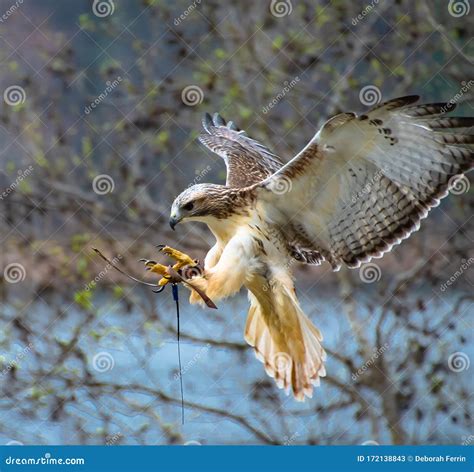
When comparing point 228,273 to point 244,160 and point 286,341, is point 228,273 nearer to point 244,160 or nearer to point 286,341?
point 286,341

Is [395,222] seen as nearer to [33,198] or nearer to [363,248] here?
[363,248]

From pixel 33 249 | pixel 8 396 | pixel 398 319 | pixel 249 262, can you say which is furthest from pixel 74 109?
pixel 249 262

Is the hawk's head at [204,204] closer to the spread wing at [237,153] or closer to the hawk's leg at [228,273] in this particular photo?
the hawk's leg at [228,273]

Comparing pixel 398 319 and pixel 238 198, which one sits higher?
pixel 238 198

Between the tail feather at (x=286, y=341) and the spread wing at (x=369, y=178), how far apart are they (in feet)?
0.85

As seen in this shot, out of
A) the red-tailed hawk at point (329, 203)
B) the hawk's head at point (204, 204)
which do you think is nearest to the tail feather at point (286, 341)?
the red-tailed hawk at point (329, 203)

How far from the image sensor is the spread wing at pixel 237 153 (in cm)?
461

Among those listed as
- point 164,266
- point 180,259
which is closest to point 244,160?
point 180,259

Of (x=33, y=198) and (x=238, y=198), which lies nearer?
(x=238, y=198)

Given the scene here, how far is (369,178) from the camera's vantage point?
408cm

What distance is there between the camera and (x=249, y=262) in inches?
165

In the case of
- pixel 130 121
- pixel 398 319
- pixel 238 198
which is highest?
pixel 130 121

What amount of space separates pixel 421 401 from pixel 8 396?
2.03m

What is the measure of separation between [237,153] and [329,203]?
733 mm
